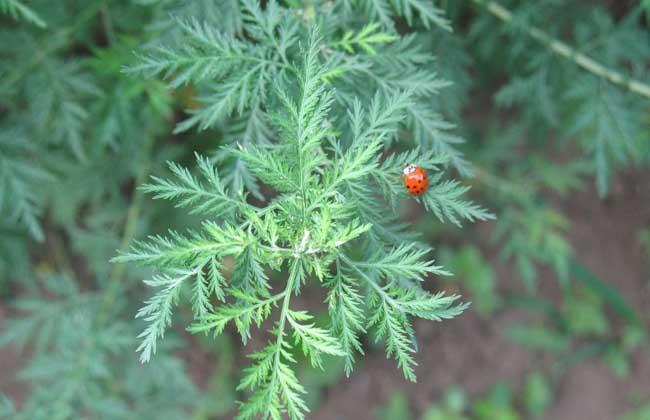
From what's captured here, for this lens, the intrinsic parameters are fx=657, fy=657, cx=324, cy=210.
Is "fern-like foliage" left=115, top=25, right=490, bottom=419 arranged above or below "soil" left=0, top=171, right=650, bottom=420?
above

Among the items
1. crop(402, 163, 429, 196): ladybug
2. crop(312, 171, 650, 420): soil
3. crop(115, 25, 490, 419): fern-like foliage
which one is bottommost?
crop(312, 171, 650, 420): soil

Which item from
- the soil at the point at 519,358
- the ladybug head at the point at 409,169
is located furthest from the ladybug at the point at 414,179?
the soil at the point at 519,358

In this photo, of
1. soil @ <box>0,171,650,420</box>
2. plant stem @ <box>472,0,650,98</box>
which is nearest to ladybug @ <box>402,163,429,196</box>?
plant stem @ <box>472,0,650,98</box>

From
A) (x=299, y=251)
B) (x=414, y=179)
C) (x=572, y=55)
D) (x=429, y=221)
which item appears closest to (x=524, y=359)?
(x=429, y=221)

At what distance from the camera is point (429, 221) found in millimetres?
3391

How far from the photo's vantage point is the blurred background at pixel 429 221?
2.26 m

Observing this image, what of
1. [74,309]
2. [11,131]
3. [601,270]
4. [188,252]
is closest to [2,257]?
[74,309]

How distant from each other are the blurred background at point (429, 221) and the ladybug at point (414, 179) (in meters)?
0.27

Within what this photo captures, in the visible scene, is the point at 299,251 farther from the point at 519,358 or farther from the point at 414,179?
the point at 519,358

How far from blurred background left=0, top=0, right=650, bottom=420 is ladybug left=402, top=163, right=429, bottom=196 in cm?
27

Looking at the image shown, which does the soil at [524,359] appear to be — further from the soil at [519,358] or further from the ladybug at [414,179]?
the ladybug at [414,179]

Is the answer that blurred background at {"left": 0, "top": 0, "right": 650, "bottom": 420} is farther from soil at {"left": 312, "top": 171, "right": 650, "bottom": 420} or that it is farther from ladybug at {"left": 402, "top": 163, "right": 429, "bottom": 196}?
ladybug at {"left": 402, "top": 163, "right": 429, "bottom": 196}

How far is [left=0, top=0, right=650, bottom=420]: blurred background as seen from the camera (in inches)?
89.0

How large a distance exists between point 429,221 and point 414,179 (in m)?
1.99
